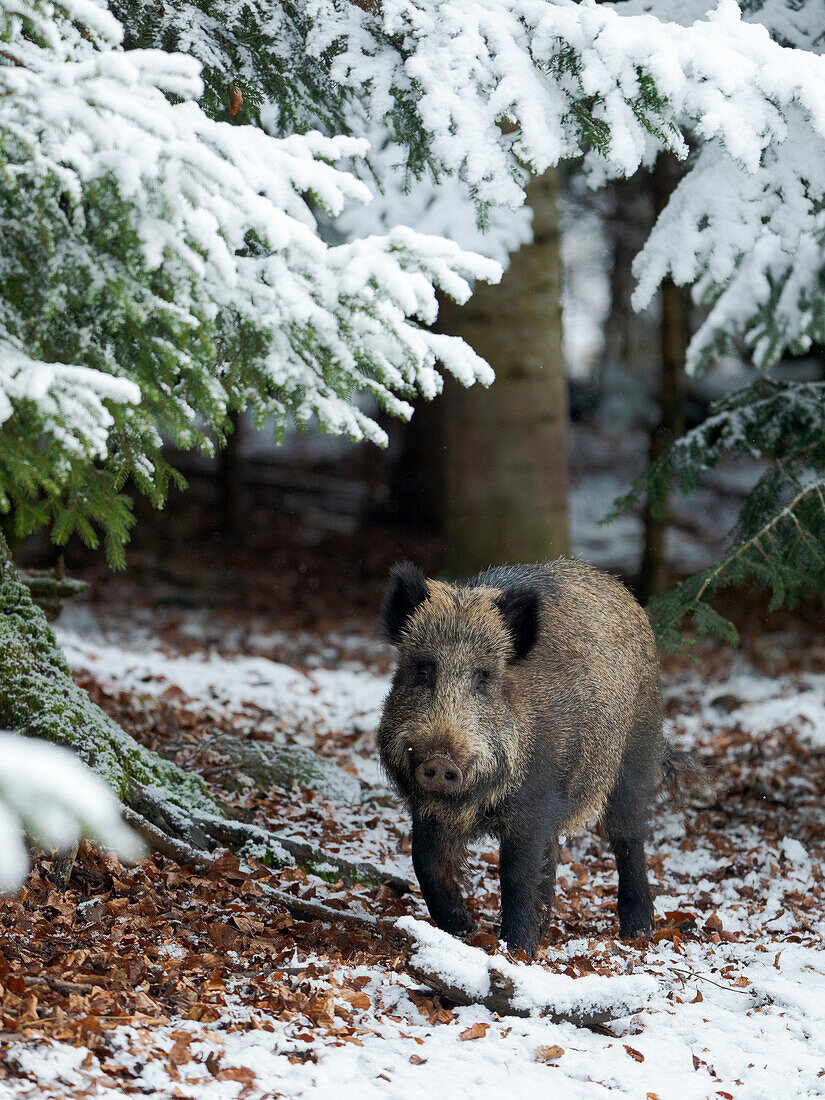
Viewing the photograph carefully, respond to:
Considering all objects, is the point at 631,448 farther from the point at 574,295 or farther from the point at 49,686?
the point at 49,686

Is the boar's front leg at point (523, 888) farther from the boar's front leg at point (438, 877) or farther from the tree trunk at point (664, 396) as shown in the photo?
the tree trunk at point (664, 396)

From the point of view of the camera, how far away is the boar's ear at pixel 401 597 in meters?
5.04

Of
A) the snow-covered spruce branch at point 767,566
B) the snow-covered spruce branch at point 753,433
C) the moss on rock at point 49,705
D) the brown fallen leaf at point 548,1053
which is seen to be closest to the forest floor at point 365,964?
the brown fallen leaf at point 548,1053

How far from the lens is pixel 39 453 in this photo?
3.31 metres

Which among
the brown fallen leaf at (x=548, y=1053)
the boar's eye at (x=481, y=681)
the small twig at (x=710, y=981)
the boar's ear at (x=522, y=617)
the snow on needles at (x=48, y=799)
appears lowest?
the small twig at (x=710, y=981)

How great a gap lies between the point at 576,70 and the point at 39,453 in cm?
277

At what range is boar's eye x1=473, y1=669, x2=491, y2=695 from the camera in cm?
475

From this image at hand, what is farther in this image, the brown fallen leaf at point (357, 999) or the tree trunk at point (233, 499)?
the tree trunk at point (233, 499)

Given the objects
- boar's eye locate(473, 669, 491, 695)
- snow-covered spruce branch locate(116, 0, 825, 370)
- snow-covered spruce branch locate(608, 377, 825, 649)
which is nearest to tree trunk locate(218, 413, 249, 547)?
snow-covered spruce branch locate(608, 377, 825, 649)

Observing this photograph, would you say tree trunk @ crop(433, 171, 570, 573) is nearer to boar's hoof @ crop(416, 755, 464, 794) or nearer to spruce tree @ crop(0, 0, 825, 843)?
spruce tree @ crop(0, 0, 825, 843)

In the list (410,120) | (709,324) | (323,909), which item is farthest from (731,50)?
(709,324)

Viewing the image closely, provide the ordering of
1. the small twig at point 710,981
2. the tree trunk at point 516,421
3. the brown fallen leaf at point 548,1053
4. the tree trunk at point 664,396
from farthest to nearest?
the tree trunk at point 664,396 → the tree trunk at point 516,421 → the small twig at point 710,981 → the brown fallen leaf at point 548,1053

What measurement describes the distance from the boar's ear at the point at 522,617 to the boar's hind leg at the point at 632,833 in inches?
51.7

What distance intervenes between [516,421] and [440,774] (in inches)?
288
